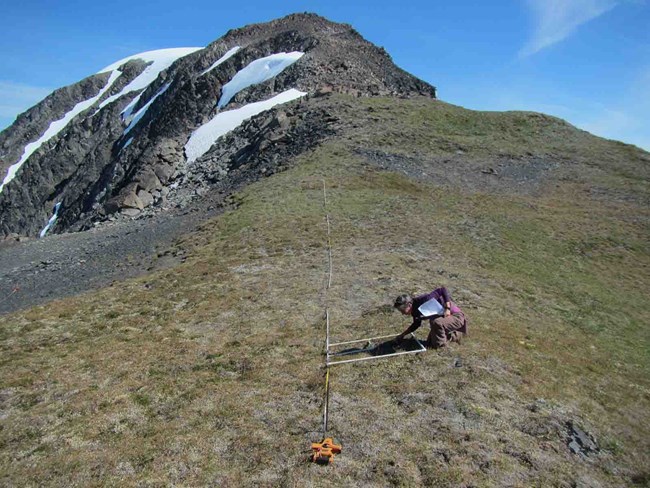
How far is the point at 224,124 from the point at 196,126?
22.0 ft

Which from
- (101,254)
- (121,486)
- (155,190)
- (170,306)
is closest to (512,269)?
A: (170,306)

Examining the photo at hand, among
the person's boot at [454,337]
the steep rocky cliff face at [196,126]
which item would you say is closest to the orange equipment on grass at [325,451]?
the person's boot at [454,337]

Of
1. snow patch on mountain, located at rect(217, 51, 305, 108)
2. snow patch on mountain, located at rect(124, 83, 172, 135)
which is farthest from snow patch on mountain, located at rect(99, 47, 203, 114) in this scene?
snow patch on mountain, located at rect(217, 51, 305, 108)

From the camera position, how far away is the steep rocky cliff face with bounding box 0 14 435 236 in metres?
45.0

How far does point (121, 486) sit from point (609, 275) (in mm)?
24262

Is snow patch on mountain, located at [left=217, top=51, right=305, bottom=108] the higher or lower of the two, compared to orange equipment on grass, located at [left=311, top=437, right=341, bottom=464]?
higher

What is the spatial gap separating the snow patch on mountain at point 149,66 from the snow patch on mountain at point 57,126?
653cm

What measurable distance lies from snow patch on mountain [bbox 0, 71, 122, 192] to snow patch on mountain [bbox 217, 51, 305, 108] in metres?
52.3

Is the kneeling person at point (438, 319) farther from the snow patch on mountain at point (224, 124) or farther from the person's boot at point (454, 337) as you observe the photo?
the snow patch on mountain at point (224, 124)

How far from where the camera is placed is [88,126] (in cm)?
8550

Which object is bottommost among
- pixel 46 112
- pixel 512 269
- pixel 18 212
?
pixel 18 212

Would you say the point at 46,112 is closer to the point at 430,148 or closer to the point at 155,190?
the point at 155,190

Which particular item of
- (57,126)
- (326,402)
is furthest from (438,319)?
(57,126)

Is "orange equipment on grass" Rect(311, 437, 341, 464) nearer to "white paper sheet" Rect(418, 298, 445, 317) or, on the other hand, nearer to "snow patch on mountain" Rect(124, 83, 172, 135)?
"white paper sheet" Rect(418, 298, 445, 317)
